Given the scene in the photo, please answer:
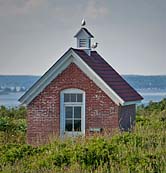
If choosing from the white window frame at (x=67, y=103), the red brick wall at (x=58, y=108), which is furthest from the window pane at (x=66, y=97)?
the red brick wall at (x=58, y=108)

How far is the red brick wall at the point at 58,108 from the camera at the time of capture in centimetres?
2431

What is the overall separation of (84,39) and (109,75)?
1.73 m

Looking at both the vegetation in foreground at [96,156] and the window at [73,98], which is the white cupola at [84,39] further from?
the vegetation in foreground at [96,156]

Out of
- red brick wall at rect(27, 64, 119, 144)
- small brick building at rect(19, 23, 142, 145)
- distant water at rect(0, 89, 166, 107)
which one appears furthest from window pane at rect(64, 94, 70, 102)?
distant water at rect(0, 89, 166, 107)

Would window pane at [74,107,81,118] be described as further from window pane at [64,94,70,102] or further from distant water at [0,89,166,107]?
distant water at [0,89,166,107]

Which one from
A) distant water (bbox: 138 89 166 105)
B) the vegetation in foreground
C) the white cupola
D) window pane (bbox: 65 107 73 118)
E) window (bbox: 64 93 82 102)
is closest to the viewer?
the vegetation in foreground

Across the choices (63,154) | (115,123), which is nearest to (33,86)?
(115,123)

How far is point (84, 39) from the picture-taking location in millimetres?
26203

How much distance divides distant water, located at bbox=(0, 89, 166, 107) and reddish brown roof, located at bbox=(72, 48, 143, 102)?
384cm

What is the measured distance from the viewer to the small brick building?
79.7 feet

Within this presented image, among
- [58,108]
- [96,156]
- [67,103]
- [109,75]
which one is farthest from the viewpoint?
[109,75]

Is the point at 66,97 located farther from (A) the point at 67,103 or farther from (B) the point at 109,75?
(B) the point at 109,75

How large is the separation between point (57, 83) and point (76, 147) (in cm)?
877

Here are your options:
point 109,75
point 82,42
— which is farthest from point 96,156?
point 82,42
